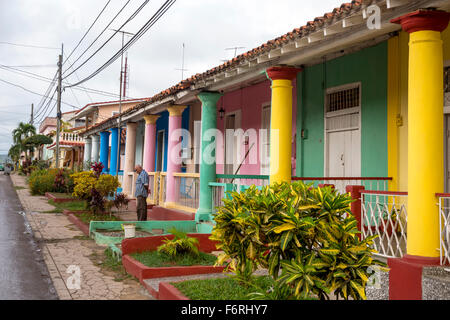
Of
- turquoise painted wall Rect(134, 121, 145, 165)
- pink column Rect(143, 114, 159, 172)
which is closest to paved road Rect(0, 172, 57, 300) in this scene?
pink column Rect(143, 114, 159, 172)

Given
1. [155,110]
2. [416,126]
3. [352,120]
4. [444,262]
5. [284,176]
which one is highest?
[155,110]

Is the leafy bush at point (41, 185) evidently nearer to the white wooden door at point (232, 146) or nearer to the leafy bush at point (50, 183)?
the leafy bush at point (50, 183)

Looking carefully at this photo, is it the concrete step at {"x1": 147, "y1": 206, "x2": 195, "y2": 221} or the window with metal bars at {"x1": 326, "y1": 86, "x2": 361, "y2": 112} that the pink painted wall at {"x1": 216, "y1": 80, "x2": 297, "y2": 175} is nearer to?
the window with metal bars at {"x1": 326, "y1": 86, "x2": 361, "y2": 112}

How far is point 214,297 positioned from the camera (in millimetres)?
4301

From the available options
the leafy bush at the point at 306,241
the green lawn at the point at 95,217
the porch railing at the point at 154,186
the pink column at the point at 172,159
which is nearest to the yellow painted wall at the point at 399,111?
the leafy bush at the point at 306,241

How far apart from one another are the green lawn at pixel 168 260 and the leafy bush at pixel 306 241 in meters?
3.01

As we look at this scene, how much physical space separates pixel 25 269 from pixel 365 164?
6.25 m

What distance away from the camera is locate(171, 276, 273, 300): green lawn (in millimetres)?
4309

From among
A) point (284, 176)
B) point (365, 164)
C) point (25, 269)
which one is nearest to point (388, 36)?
point (365, 164)

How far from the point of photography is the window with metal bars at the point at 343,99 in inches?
319

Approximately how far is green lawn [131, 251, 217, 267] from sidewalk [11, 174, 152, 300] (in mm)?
467
